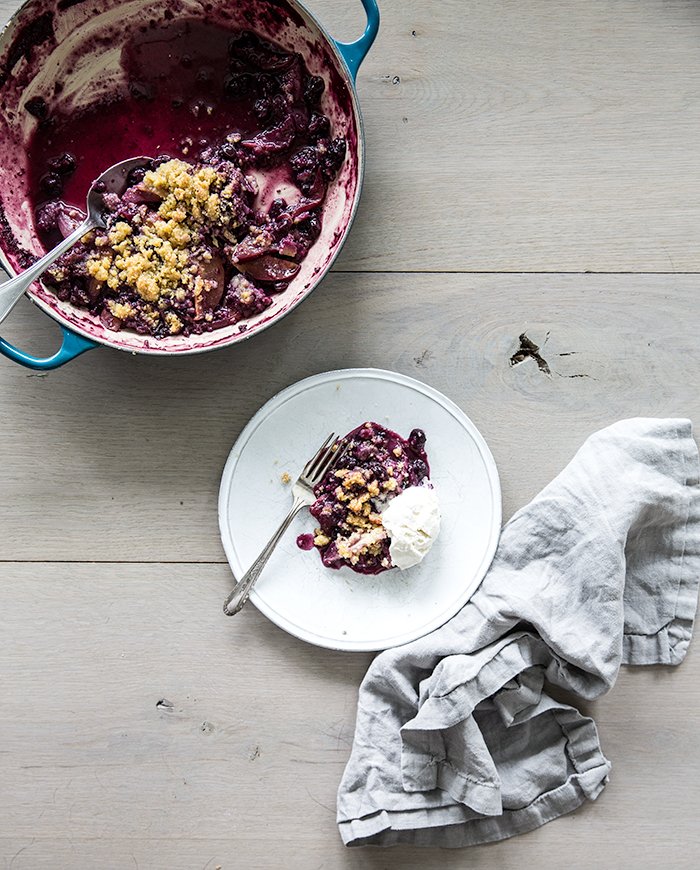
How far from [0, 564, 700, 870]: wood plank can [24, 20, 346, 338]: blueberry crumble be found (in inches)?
16.6

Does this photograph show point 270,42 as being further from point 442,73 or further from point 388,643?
point 388,643

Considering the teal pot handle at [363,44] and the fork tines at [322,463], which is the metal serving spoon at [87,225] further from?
the fork tines at [322,463]

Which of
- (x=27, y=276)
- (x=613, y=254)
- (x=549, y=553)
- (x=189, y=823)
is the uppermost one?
(x=27, y=276)

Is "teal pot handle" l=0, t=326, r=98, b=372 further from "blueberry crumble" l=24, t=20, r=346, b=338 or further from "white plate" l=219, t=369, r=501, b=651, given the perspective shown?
"white plate" l=219, t=369, r=501, b=651

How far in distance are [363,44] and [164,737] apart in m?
1.03

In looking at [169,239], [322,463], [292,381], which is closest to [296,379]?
[292,381]

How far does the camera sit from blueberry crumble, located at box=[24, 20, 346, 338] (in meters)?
1.13

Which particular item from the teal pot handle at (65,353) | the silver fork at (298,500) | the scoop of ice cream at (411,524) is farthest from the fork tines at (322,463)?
the teal pot handle at (65,353)

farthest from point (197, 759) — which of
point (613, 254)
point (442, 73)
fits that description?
point (442, 73)

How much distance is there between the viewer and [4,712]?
4.06 ft

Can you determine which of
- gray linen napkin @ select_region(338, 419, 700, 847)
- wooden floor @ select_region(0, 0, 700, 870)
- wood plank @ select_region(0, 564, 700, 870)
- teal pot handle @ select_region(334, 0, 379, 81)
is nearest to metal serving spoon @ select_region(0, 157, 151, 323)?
wooden floor @ select_region(0, 0, 700, 870)

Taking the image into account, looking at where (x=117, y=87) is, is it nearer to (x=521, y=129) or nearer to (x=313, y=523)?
(x=521, y=129)

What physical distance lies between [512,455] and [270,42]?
2.29 feet

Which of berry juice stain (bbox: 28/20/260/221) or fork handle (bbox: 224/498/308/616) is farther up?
berry juice stain (bbox: 28/20/260/221)
